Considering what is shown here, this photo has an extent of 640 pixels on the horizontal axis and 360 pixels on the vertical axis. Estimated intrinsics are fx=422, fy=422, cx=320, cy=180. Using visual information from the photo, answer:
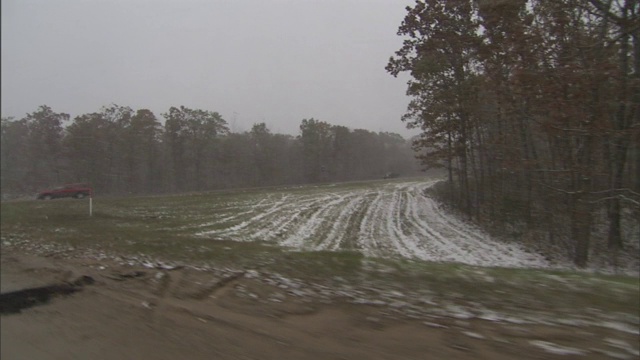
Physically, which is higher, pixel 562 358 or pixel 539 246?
pixel 562 358

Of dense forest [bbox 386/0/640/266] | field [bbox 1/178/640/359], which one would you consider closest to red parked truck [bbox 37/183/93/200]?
field [bbox 1/178/640/359]

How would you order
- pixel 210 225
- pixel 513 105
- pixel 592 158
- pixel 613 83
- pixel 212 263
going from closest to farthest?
pixel 212 263, pixel 613 83, pixel 592 158, pixel 513 105, pixel 210 225

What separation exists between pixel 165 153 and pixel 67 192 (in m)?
6.09

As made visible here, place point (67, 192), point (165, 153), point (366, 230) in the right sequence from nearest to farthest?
point (366, 230), point (67, 192), point (165, 153)

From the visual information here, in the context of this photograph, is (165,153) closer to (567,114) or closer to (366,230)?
(366,230)

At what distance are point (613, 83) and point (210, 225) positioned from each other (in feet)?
42.4

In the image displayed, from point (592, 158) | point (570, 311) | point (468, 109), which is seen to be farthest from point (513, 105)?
point (570, 311)

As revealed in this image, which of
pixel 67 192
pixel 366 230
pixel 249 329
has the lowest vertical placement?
pixel 366 230

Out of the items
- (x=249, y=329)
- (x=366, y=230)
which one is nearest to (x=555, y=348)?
(x=249, y=329)

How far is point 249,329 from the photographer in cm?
391

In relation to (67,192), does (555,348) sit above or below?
below

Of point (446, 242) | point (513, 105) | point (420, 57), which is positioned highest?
point (420, 57)

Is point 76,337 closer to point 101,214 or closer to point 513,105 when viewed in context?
point 513,105

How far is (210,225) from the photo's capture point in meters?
15.8
